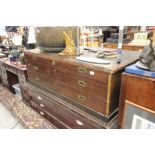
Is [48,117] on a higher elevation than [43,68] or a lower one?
lower

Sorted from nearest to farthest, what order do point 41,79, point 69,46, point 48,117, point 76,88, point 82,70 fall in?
point 82,70, point 76,88, point 69,46, point 41,79, point 48,117

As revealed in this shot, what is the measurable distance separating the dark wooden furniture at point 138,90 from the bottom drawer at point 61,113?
1.07 feet

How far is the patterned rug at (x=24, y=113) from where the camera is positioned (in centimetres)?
162

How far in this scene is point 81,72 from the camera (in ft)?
3.36

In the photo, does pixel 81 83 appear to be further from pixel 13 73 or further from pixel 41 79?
pixel 13 73

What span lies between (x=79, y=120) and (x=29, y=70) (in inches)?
32.8

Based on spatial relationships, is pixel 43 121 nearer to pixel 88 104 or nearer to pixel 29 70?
pixel 29 70

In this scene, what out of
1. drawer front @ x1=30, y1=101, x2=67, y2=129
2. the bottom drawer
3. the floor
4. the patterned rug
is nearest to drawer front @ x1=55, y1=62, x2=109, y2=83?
the bottom drawer

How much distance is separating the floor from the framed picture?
1354mm

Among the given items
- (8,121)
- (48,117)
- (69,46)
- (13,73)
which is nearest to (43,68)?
(69,46)

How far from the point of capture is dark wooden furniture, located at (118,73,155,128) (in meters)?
0.76

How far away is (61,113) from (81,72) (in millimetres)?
541

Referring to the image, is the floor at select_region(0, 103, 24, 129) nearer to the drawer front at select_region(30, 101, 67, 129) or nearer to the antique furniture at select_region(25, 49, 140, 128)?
the drawer front at select_region(30, 101, 67, 129)
